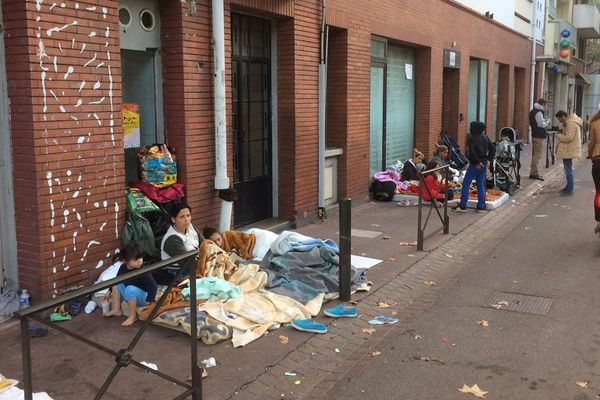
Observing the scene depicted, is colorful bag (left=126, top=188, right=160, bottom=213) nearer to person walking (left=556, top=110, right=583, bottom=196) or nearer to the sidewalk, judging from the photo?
the sidewalk

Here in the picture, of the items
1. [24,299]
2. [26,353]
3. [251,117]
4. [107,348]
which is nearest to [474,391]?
[107,348]

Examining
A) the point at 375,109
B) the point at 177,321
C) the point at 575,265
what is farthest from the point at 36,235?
the point at 375,109

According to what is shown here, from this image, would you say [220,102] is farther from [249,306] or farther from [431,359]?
[431,359]

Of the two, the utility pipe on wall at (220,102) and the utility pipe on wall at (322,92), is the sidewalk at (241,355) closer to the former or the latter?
the utility pipe on wall at (220,102)

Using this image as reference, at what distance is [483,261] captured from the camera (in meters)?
7.74

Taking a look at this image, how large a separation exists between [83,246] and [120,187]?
0.70m

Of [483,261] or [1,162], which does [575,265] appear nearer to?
[483,261]

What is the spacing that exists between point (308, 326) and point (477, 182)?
650cm

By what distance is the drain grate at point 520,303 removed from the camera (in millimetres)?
5871

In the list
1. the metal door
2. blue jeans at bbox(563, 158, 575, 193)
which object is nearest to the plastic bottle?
the metal door

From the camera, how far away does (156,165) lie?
6.80 m

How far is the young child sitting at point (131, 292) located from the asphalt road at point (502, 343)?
6.49 ft

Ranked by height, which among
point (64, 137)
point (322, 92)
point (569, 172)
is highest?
point (322, 92)

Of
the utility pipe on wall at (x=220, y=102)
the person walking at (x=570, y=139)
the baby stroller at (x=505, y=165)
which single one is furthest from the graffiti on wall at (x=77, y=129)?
the person walking at (x=570, y=139)
